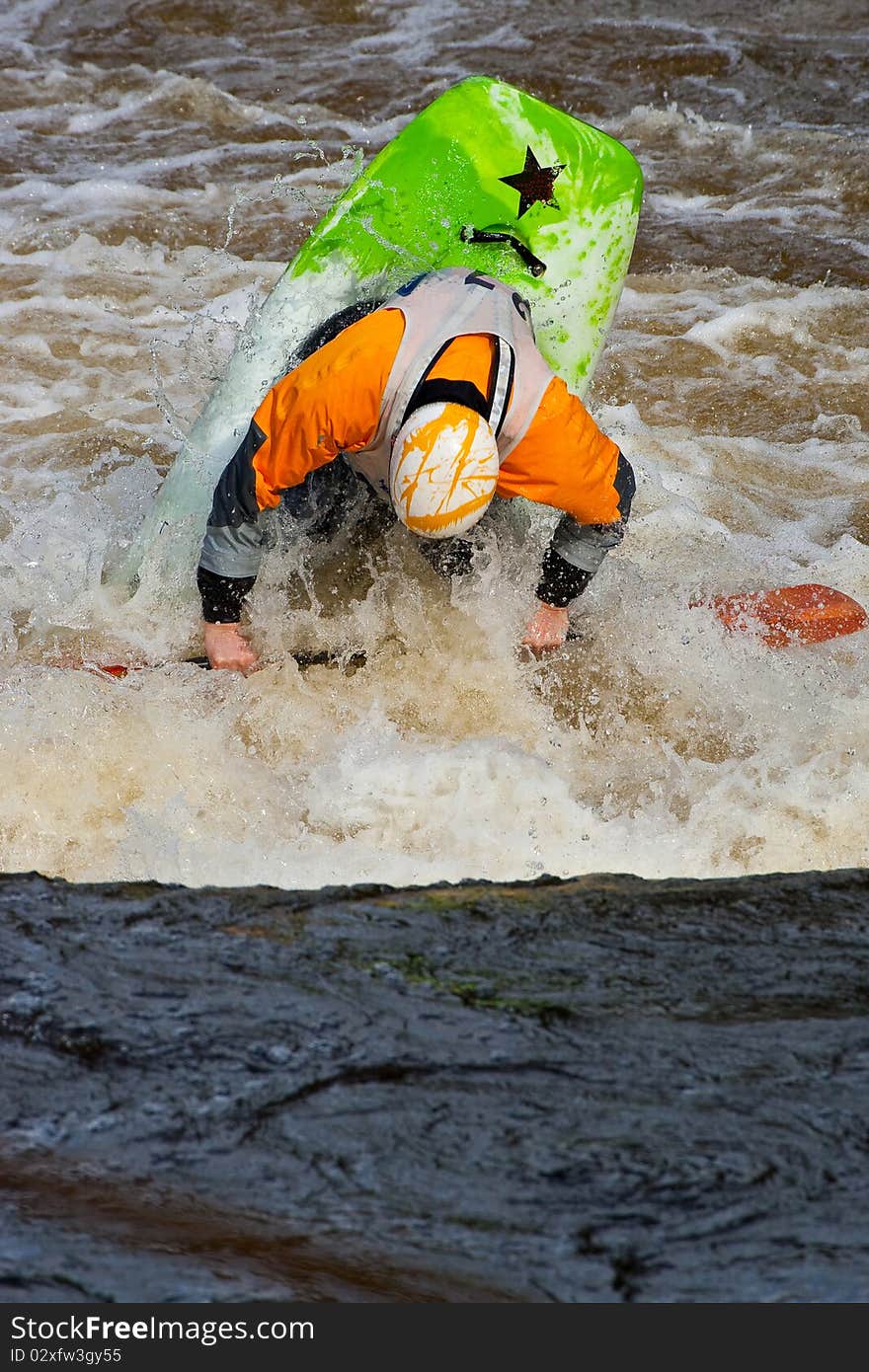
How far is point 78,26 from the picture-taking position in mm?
10758

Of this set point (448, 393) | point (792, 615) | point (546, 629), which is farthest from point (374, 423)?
point (792, 615)

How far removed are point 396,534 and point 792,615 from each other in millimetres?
1223

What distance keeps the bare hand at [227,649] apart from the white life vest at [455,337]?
0.61 meters

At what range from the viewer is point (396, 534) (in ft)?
12.8

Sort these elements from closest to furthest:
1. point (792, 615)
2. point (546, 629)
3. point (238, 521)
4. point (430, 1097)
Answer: point (430, 1097)
point (238, 521)
point (546, 629)
point (792, 615)

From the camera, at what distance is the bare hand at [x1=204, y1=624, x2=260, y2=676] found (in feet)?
11.9

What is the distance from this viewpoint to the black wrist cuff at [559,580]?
12.0ft

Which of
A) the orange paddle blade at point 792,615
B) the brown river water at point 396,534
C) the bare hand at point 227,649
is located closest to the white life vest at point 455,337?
the bare hand at point 227,649

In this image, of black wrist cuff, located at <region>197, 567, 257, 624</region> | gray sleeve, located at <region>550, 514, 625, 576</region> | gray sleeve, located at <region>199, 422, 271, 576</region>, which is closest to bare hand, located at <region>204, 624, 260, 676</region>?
black wrist cuff, located at <region>197, 567, 257, 624</region>

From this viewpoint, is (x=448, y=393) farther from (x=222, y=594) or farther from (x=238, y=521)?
(x=222, y=594)

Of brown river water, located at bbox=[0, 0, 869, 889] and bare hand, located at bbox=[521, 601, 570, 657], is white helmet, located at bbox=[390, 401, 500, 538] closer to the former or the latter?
brown river water, located at bbox=[0, 0, 869, 889]

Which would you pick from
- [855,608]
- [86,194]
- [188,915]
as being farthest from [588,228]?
[86,194]

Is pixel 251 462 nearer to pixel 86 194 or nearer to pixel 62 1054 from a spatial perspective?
pixel 62 1054

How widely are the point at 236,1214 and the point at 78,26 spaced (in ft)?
36.3
